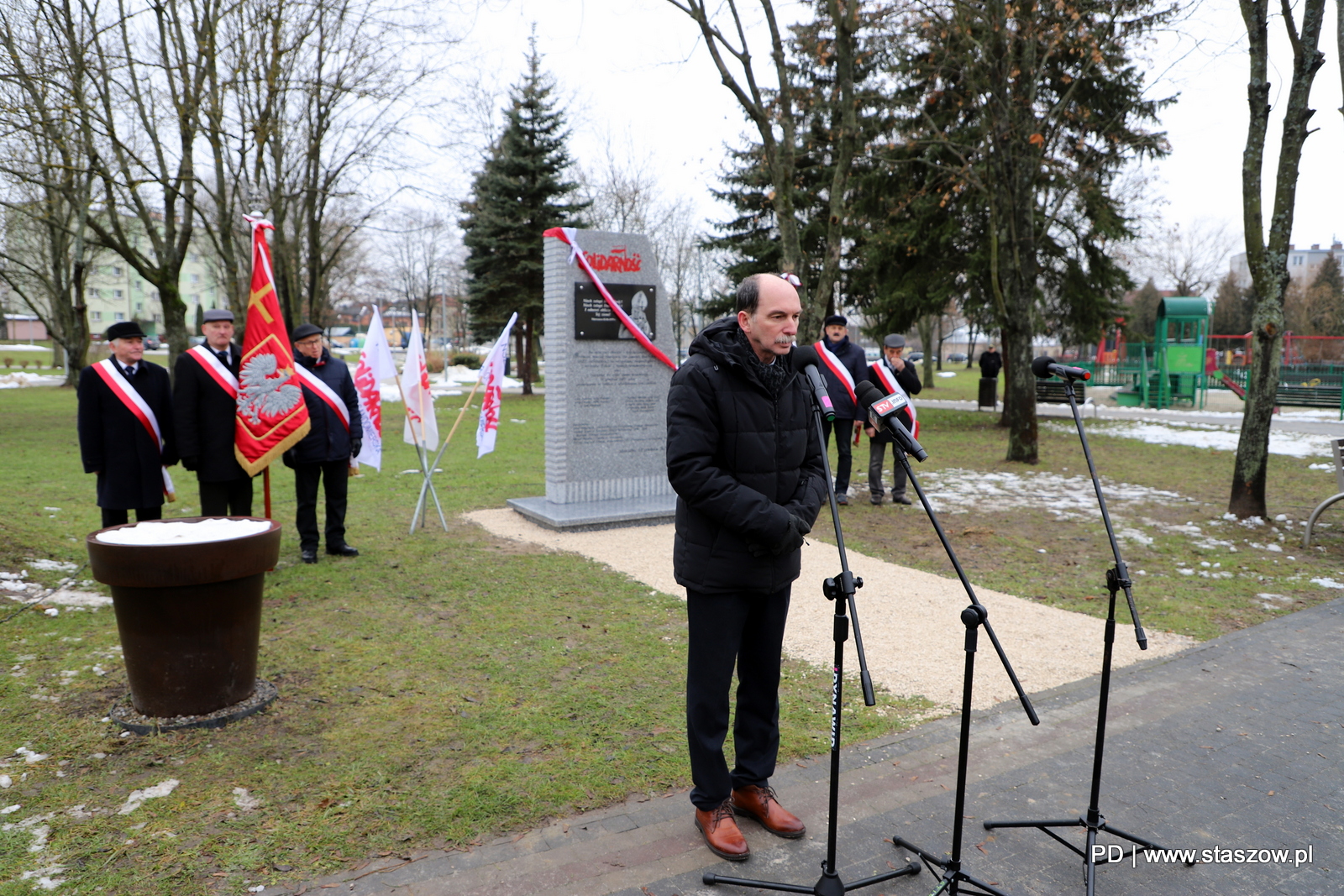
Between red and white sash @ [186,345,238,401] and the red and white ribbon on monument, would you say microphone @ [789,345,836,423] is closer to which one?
red and white sash @ [186,345,238,401]

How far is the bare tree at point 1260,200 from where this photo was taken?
28.3 ft

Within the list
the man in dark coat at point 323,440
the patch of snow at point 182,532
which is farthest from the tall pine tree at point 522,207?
the patch of snow at point 182,532

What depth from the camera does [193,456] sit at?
6461 mm

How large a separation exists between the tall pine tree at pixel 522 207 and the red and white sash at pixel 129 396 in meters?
21.7

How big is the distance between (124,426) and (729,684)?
527cm

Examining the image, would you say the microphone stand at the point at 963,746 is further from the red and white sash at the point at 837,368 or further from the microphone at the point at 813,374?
the red and white sash at the point at 837,368

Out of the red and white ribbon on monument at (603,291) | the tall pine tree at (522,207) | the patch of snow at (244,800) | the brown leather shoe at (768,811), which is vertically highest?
the tall pine tree at (522,207)

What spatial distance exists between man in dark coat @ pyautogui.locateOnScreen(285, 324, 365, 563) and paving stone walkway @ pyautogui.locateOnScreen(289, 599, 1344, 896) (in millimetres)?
5077

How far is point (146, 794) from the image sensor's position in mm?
3564

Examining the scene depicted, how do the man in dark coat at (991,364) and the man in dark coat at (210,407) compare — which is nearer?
the man in dark coat at (210,407)

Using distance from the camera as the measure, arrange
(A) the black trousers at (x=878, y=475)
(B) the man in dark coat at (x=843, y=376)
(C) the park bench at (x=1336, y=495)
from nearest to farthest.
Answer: (C) the park bench at (x=1336, y=495) < (B) the man in dark coat at (x=843, y=376) < (A) the black trousers at (x=878, y=475)

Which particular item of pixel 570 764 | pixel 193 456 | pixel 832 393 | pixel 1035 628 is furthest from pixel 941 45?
pixel 570 764

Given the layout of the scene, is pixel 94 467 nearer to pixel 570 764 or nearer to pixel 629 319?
pixel 570 764

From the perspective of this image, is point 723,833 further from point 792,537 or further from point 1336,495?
point 1336,495
